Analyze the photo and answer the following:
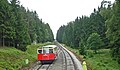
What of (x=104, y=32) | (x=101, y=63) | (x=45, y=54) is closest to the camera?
(x=101, y=63)

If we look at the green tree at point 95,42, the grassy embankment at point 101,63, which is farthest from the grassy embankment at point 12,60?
the green tree at point 95,42

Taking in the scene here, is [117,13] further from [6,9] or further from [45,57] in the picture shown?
[6,9]

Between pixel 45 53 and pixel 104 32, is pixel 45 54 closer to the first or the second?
pixel 45 53

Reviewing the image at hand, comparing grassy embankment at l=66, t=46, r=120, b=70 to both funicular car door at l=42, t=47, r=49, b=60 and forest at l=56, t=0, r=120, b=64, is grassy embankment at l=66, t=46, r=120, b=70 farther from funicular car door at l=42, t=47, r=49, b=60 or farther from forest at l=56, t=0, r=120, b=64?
funicular car door at l=42, t=47, r=49, b=60

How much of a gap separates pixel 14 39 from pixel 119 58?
82.0 ft

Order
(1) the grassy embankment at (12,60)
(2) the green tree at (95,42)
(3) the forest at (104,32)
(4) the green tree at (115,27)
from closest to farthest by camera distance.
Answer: (1) the grassy embankment at (12,60), (4) the green tree at (115,27), (3) the forest at (104,32), (2) the green tree at (95,42)

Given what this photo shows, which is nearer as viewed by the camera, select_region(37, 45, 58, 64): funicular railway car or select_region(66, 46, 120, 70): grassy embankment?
select_region(66, 46, 120, 70): grassy embankment

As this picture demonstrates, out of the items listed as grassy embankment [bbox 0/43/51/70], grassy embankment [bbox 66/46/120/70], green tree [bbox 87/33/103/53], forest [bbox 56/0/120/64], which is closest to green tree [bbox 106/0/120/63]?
forest [bbox 56/0/120/64]

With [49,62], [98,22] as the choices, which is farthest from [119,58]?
[98,22]

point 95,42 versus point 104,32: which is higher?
point 104,32

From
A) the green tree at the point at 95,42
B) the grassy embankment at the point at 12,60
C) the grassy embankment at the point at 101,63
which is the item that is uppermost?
the green tree at the point at 95,42

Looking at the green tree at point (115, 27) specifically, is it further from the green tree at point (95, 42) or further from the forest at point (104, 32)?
the green tree at point (95, 42)

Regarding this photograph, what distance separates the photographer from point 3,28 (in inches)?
2035

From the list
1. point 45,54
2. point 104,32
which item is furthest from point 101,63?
point 104,32
